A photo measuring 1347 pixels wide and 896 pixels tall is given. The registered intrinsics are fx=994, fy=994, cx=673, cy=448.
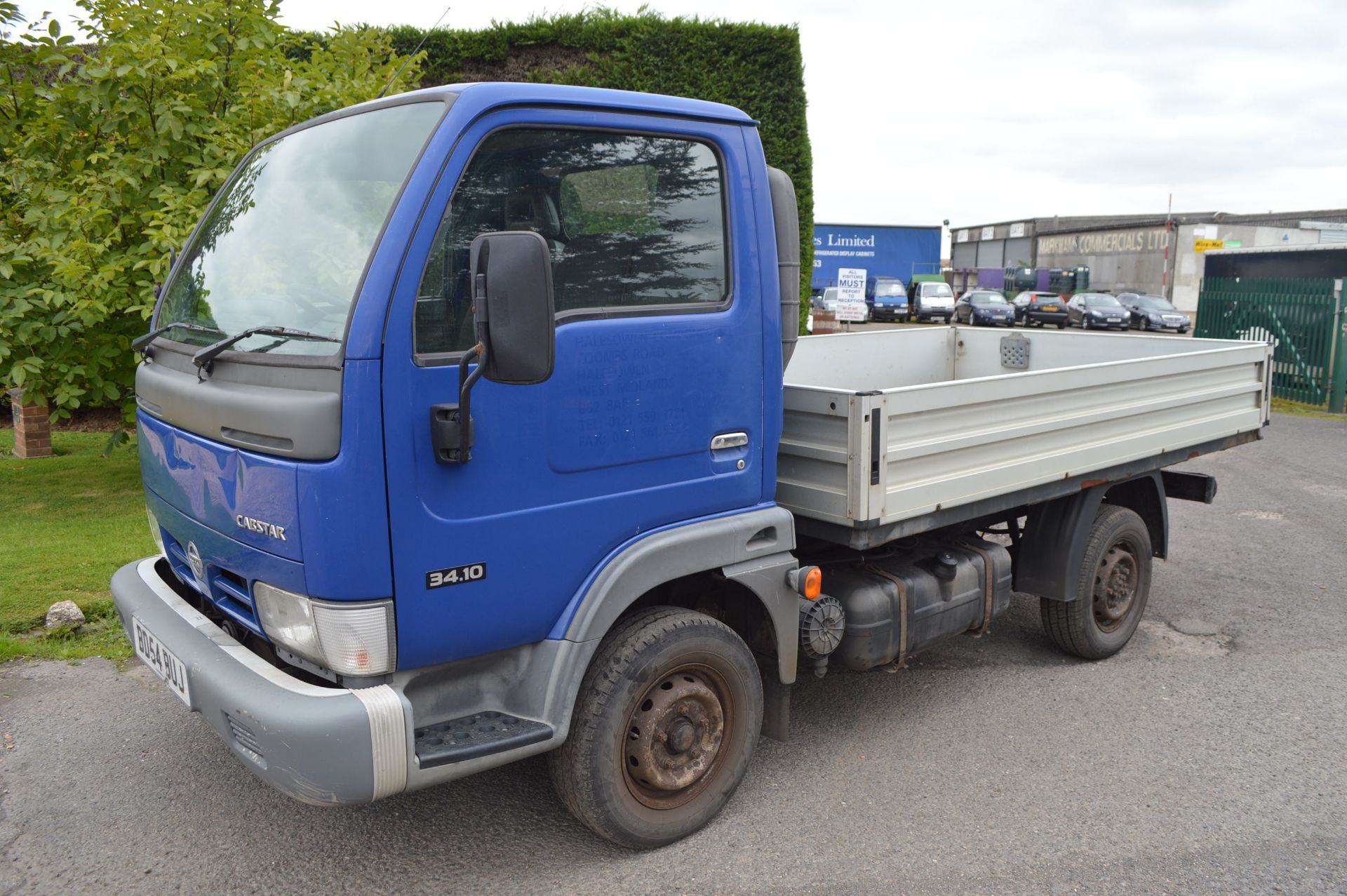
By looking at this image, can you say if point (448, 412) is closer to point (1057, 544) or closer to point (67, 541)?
point (1057, 544)

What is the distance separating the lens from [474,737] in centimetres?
284

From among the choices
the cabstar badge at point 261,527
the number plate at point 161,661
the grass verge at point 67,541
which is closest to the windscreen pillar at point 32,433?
the grass verge at point 67,541

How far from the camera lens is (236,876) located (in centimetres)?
319

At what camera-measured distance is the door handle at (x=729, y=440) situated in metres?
3.32

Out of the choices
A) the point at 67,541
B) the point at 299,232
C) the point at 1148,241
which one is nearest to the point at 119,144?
the point at 67,541

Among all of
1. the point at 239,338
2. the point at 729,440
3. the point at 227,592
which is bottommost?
the point at 227,592

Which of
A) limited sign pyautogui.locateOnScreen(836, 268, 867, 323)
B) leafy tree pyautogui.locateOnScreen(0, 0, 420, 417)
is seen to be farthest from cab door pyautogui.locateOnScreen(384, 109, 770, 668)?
limited sign pyautogui.locateOnScreen(836, 268, 867, 323)

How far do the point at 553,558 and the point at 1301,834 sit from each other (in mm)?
2790

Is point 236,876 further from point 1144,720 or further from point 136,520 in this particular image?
point 136,520

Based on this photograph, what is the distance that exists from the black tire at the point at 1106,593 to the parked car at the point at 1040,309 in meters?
30.0

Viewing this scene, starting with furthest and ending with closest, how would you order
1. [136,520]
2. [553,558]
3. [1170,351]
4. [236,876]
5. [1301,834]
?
[136,520] < [1170,351] < [1301,834] < [236,876] < [553,558]

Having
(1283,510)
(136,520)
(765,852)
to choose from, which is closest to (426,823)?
(765,852)

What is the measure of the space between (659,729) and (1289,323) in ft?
54.2

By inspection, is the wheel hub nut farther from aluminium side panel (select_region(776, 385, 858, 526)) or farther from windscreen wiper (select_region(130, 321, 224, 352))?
windscreen wiper (select_region(130, 321, 224, 352))
